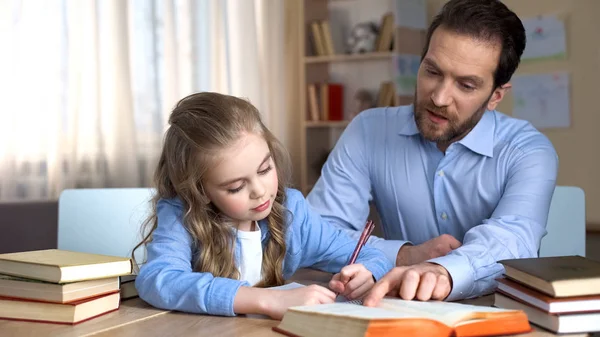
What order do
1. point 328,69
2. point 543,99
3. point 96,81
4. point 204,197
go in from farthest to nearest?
point 328,69 → point 543,99 → point 96,81 → point 204,197

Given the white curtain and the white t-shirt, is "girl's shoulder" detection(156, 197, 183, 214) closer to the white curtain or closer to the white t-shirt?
the white t-shirt

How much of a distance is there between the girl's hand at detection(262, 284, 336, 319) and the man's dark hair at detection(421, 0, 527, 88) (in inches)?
35.8

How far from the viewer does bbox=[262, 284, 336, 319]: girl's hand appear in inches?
43.8

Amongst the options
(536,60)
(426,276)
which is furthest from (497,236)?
(536,60)

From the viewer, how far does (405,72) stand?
14.8 feet

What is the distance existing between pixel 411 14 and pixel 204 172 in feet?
11.3

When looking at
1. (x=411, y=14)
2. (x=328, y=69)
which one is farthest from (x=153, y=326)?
(x=328, y=69)

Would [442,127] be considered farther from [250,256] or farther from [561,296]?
[561,296]

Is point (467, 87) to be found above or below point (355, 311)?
above

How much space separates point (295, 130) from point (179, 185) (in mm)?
3826

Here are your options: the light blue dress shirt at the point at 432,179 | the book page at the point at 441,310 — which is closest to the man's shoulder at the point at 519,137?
the light blue dress shirt at the point at 432,179

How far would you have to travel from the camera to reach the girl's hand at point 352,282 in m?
1.26

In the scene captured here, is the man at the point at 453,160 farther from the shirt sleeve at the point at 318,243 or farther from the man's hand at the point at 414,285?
the man's hand at the point at 414,285

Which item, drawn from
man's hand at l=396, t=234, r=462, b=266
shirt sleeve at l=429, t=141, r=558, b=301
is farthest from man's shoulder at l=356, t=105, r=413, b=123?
man's hand at l=396, t=234, r=462, b=266
